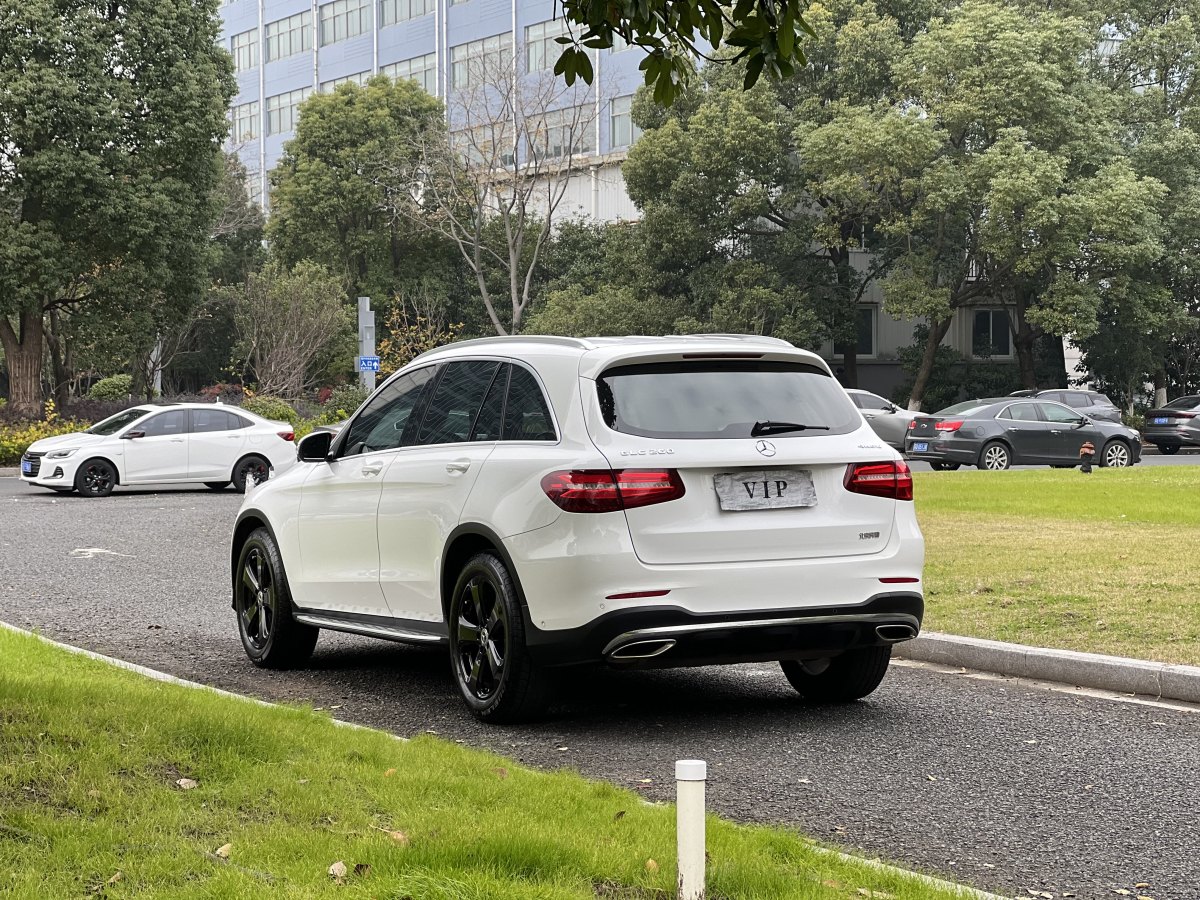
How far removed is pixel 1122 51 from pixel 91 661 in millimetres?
46690

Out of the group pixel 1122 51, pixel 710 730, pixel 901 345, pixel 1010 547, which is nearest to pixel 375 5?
pixel 901 345

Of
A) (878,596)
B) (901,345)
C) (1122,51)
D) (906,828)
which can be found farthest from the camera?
(901,345)

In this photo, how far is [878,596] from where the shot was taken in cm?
704

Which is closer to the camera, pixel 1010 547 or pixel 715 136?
pixel 1010 547

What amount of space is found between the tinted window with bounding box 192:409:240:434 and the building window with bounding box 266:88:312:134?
2209 inches

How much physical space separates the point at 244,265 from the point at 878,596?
183 feet

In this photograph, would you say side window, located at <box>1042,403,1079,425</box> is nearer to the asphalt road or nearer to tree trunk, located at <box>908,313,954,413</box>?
tree trunk, located at <box>908,313,954,413</box>

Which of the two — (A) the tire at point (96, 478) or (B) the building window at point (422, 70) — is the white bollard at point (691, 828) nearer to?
→ (A) the tire at point (96, 478)

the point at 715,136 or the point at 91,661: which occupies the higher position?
the point at 715,136

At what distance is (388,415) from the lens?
8.36 metres

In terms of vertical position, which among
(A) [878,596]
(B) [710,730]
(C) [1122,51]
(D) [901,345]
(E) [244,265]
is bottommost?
(B) [710,730]

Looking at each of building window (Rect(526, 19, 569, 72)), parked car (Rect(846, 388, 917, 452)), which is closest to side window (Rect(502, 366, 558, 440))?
parked car (Rect(846, 388, 917, 452))

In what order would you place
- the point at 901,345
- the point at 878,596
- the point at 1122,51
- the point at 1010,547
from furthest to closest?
1. the point at 901,345
2. the point at 1122,51
3. the point at 1010,547
4. the point at 878,596

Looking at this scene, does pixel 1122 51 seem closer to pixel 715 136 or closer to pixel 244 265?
pixel 715 136
